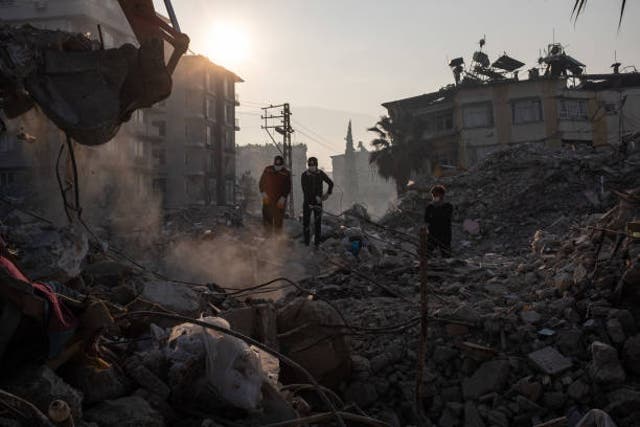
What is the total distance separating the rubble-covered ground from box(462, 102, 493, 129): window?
26148 mm

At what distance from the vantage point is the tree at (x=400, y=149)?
33.2 meters

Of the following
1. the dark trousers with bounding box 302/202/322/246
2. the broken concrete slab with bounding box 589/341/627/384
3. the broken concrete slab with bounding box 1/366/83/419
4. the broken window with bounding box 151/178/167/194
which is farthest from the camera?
the broken window with bounding box 151/178/167/194

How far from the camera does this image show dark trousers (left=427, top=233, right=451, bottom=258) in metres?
8.31

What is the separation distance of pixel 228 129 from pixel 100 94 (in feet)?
145

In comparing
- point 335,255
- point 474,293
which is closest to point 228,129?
point 335,255

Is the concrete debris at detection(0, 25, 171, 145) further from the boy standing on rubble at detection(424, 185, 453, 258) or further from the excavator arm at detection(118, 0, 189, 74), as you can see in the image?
the boy standing on rubble at detection(424, 185, 453, 258)

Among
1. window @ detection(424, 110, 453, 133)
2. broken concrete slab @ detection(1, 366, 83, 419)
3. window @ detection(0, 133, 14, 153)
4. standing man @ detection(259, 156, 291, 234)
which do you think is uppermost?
window @ detection(424, 110, 453, 133)

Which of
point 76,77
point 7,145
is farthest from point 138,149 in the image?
point 76,77

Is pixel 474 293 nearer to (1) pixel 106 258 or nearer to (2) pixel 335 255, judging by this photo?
(2) pixel 335 255

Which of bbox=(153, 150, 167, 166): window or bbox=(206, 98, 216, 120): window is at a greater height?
bbox=(206, 98, 216, 120): window

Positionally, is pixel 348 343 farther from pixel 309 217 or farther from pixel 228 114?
pixel 228 114

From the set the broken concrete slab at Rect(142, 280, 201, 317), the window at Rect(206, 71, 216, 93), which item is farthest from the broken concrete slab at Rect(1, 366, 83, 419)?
the window at Rect(206, 71, 216, 93)

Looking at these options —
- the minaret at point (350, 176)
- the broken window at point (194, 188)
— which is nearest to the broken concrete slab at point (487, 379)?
the broken window at point (194, 188)

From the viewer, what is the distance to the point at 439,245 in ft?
27.1
